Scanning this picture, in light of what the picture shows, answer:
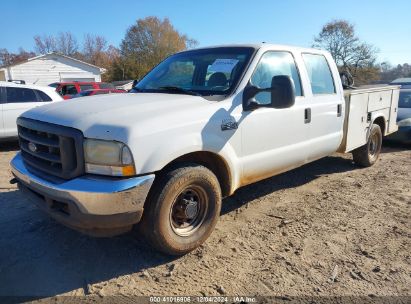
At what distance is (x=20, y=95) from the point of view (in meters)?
8.59

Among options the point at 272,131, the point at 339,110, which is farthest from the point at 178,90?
the point at 339,110

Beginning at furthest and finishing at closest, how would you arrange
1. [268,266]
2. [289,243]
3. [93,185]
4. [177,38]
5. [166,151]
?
[177,38], [289,243], [268,266], [166,151], [93,185]

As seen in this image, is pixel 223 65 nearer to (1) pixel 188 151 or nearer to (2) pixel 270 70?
(2) pixel 270 70

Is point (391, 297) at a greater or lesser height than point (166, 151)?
lesser

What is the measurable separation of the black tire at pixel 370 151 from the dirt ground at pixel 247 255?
4.86 ft

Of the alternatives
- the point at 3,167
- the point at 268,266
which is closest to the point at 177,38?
the point at 3,167

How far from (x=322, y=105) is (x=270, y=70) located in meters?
1.06

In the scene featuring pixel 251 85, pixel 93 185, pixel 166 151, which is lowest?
pixel 93 185

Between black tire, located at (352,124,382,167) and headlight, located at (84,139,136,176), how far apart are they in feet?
15.9

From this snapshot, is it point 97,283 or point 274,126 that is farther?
point 274,126

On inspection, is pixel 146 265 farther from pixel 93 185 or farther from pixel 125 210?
pixel 93 185

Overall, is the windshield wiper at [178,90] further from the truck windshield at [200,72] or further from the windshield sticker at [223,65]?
the windshield sticker at [223,65]

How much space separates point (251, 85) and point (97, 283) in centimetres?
231

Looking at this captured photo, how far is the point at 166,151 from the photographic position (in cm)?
290
